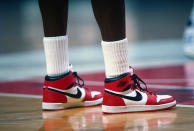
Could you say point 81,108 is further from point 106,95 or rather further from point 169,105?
point 169,105

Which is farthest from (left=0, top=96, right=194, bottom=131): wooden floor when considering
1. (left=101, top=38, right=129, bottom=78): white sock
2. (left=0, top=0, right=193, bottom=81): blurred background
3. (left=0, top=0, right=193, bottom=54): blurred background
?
(left=0, top=0, right=193, bottom=54): blurred background

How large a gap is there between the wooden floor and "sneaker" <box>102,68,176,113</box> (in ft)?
0.11

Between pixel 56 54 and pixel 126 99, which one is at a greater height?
pixel 56 54

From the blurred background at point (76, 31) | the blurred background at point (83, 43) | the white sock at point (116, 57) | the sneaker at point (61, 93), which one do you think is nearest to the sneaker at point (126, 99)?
the white sock at point (116, 57)

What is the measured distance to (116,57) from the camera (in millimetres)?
1588

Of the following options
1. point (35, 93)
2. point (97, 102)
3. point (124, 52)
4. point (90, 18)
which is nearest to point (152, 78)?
point (35, 93)

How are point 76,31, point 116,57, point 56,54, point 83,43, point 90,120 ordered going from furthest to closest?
point 76,31
point 83,43
point 56,54
point 116,57
point 90,120

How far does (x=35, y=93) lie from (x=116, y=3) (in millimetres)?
881

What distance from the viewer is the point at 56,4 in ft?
5.59

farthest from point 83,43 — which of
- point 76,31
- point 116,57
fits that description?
point 116,57

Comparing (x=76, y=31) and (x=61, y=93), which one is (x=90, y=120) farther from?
(x=76, y=31)

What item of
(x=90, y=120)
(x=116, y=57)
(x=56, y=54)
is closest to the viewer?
(x=90, y=120)

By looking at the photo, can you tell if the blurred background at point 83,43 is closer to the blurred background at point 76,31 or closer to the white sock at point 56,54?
the blurred background at point 76,31

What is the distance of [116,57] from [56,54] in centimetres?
27
